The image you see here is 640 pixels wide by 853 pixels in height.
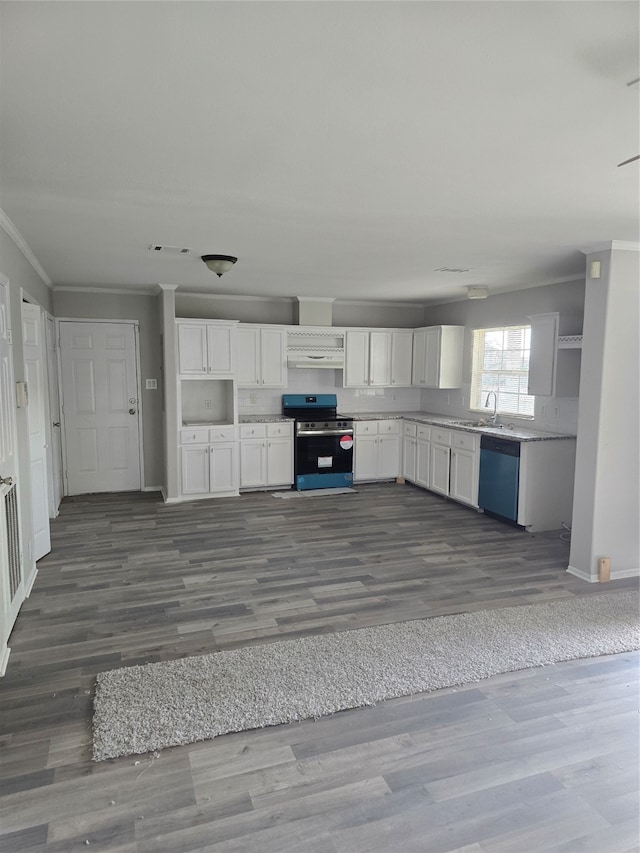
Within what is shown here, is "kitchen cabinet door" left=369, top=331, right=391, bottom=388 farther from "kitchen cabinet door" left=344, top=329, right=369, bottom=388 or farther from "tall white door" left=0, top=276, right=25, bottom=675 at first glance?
"tall white door" left=0, top=276, right=25, bottom=675

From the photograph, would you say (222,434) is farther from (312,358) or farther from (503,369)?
(503,369)

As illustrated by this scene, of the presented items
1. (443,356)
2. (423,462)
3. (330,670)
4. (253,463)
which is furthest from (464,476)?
(330,670)

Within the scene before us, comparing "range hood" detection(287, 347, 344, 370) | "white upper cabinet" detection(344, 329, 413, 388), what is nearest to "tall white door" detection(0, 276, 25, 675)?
"range hood" detection(287, 347, 344, 370)

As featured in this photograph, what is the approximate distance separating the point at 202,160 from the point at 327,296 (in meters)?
4.70

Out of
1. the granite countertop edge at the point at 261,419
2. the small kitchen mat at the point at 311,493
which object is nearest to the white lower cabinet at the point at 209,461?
the granite countertop edge at the point at 261,419

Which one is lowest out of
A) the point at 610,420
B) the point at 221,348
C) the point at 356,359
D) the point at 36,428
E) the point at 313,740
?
the point at 313,740

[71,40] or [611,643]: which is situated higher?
[71,40]

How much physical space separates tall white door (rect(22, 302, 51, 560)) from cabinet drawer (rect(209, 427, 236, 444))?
1952 millimetres

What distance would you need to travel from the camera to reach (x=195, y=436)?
634 centimetres

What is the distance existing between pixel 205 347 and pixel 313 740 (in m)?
4.77

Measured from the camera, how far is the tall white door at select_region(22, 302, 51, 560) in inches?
169

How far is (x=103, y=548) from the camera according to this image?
469 cm

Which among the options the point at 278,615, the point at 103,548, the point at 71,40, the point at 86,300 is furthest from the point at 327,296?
the point at 71,40

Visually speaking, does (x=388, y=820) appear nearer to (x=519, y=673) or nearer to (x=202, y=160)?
(x=519, y=673)
